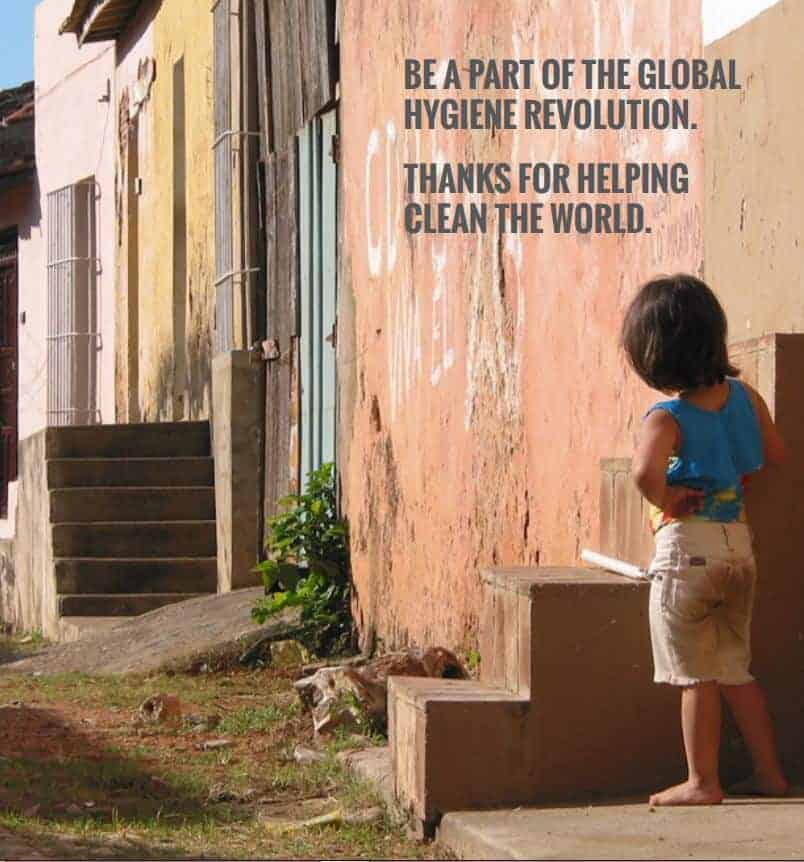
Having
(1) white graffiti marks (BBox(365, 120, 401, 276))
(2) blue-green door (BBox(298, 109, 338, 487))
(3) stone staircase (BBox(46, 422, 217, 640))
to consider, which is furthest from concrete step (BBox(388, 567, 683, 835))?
(3) stone staircase (BBox(46, 422, 217, 640))

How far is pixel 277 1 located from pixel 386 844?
629 centimetres

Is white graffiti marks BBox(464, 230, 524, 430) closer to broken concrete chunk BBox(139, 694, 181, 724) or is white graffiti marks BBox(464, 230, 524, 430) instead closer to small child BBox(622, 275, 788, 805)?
broken concrete chunk BBox(139, 694, 181, 724)

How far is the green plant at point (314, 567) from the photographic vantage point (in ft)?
26.8

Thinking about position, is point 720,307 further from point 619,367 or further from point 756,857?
point 756,857

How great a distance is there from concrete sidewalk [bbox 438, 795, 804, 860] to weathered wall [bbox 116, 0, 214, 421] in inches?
300

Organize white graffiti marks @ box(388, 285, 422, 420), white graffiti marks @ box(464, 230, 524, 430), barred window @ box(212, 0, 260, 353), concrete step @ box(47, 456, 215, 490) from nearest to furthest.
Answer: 1. white graffiti marks @ box(464, 230, 524, 430)
2. white graffiti marks @ box(388, 285, 422, 420)
3. barred window @ box(212, 0, 260, 353)
4. concrete step @ box(47, 456, 215, 490)

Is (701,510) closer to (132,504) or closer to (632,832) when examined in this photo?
(632,832)

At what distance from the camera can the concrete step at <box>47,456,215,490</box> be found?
1112cm

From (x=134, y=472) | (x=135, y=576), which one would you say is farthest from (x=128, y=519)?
(x=135, y=576)

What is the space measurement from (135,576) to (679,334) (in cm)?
697

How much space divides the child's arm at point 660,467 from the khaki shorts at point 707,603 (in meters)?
0.05

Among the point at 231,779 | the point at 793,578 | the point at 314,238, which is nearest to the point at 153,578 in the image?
the point at 314,238

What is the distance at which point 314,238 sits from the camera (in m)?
9.08

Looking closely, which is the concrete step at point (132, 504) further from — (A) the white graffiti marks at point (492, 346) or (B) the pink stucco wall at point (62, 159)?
(A) the white graffiti marks at point (492, 346)
